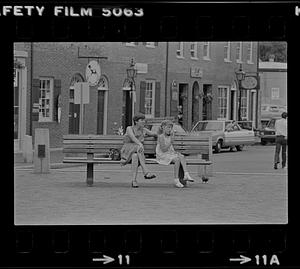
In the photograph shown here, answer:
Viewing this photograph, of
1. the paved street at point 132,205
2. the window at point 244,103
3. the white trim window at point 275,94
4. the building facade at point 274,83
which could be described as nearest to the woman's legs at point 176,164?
the paved street at point 132,205

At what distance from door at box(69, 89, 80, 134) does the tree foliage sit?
1.41 metres

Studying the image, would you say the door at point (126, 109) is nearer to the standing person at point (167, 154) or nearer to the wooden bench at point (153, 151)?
the wooden bench at point (153, 151)

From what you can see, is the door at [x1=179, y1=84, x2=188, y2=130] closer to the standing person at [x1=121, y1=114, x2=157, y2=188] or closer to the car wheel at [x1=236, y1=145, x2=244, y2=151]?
the standing person at [x1=121, y1=114, x2=157, y2=188]

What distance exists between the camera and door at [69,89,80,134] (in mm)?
5651

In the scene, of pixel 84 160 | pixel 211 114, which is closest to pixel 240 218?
pixel 211 114

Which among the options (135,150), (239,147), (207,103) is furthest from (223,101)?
(239,147)

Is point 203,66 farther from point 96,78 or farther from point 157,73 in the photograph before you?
point 96,78

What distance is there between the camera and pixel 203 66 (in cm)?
512

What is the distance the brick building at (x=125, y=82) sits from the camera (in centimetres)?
457

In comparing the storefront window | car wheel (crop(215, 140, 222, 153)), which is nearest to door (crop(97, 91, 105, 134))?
the storefront window

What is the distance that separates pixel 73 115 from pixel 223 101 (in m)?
→ 1.07
